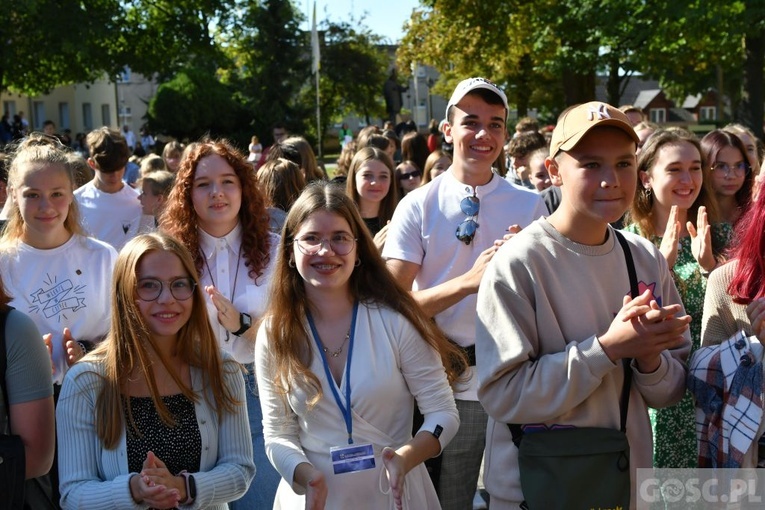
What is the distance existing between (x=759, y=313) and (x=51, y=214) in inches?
133

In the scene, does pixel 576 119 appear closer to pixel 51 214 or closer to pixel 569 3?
pixel 51 214

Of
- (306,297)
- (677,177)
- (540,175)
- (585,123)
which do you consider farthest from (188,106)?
(585,123)

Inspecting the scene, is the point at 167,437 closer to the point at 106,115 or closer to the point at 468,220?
the point at 468,220

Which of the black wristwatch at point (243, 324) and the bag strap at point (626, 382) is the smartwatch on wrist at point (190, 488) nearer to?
the bag strap at point (626, 382)

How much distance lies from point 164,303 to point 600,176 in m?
1.66

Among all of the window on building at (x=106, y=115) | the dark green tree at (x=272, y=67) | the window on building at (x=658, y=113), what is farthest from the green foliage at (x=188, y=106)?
the window on building at (x=658, y=113)

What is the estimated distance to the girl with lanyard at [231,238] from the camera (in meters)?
4.63

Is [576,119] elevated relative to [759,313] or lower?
elevated

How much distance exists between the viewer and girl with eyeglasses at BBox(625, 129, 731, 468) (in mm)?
4418

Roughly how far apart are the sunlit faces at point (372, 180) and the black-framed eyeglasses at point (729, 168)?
253 cm

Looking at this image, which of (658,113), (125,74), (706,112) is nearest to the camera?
(125,74)

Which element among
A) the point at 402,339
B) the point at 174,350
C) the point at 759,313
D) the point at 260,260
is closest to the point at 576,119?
the point at 759,313

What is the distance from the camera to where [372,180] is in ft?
24.1

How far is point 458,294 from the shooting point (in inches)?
157
